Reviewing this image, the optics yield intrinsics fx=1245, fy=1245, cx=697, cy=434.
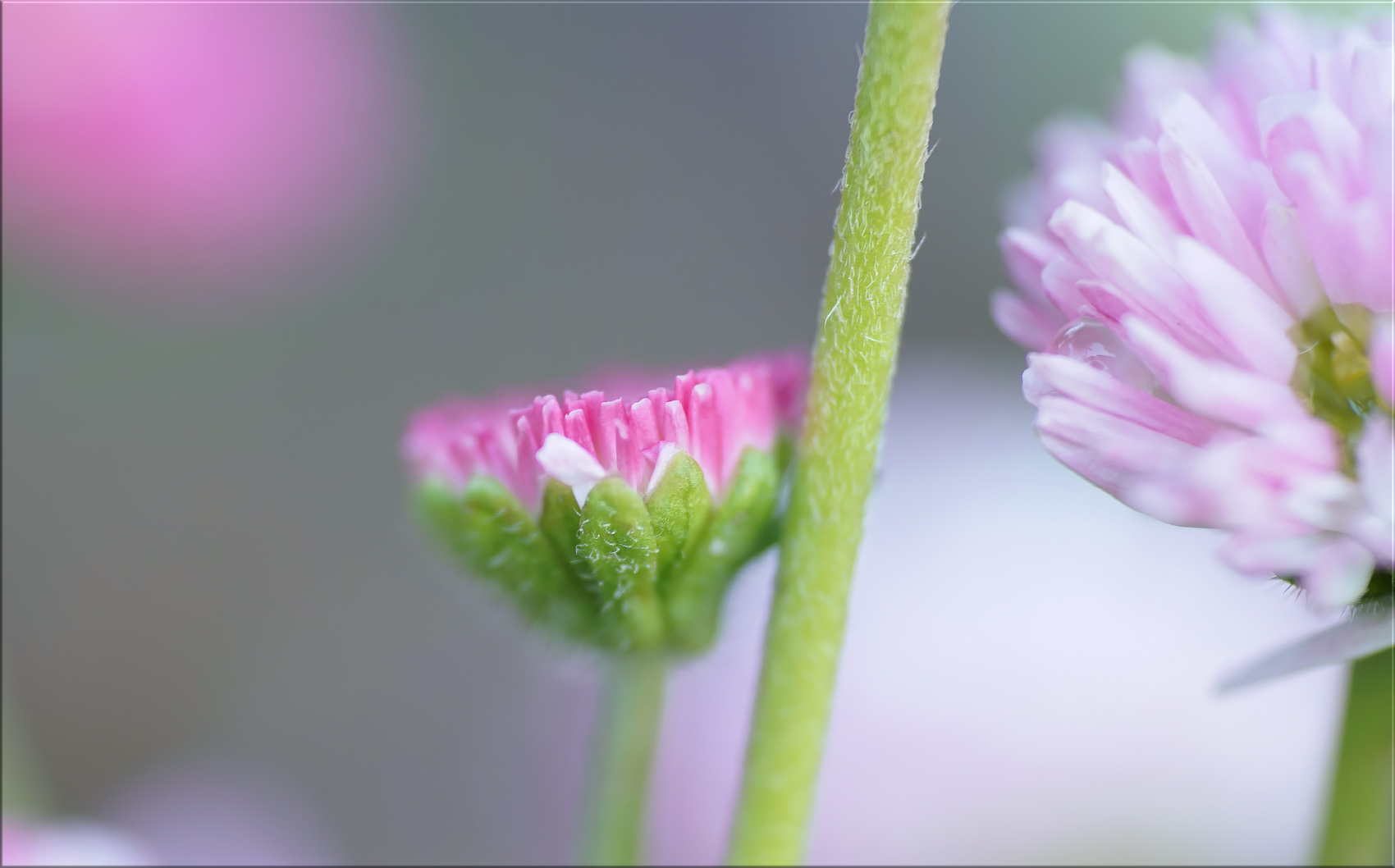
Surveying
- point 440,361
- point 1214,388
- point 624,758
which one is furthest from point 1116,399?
point 440,361

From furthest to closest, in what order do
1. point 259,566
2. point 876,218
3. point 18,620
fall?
point 259,566
point 18,620
point 876,218

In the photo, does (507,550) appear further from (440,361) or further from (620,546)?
(440,361)

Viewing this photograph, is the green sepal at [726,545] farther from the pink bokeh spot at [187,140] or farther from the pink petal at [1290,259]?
the pink bokeh spot at [187,140]

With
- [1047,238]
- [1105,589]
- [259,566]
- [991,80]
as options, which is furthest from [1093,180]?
[991,80]

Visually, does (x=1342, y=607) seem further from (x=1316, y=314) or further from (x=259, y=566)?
(x=259, y=566)

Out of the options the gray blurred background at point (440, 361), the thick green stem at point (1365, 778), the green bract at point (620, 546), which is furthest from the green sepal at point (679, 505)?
the gray blurred background at point (440, 361)
